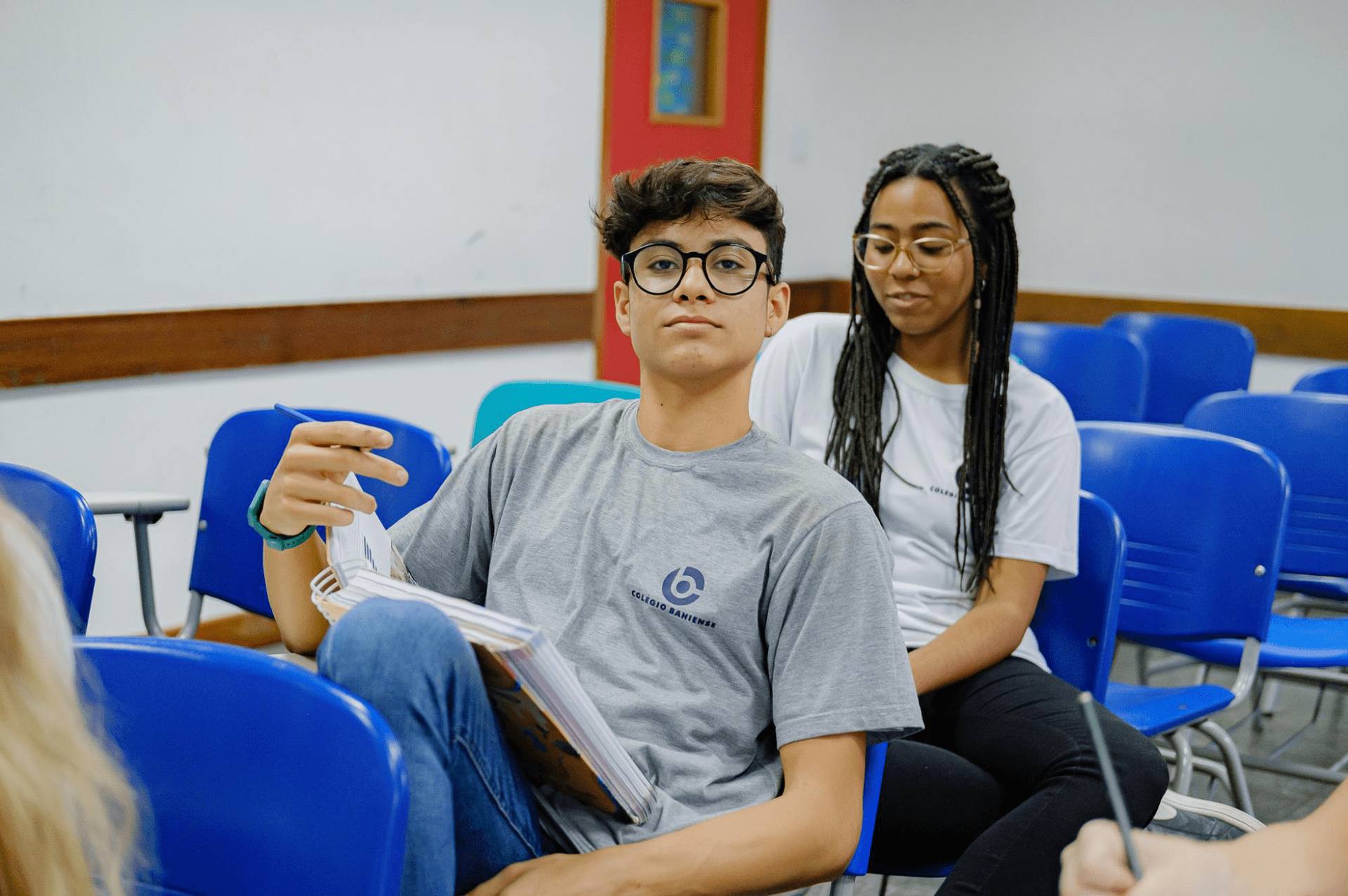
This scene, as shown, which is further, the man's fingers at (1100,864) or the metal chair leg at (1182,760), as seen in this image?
the metal chair leg at (1182,760)

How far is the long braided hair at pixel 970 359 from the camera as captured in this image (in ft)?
6.22

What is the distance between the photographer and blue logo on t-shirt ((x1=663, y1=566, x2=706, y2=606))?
1362 millimetres

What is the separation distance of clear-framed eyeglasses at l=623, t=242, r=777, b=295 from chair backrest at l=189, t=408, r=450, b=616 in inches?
28.1

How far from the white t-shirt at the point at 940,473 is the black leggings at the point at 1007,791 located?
0.17 meters

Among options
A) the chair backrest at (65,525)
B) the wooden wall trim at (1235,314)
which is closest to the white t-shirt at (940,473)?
the chair backrest at (65,525)

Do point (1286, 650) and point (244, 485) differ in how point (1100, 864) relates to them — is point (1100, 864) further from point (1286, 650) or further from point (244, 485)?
point (1286, 650)

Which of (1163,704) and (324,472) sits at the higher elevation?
(324,472)

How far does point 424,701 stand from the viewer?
1.06 metres

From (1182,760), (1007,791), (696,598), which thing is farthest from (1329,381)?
(696,598)

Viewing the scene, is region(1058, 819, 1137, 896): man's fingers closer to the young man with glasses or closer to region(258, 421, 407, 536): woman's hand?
the young man with glasses

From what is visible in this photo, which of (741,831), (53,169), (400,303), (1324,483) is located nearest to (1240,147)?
(1324,483)

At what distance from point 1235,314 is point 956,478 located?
3.76 m

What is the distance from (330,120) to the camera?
3600 mm

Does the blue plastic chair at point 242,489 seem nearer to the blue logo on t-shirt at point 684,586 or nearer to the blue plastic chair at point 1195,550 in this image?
the blue logo on t-shirt at point 684,586
